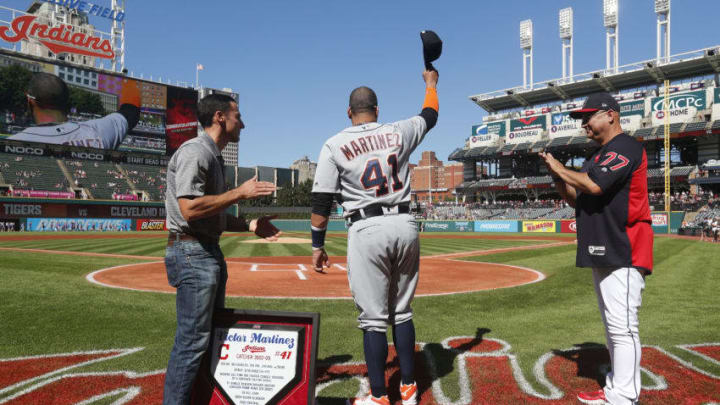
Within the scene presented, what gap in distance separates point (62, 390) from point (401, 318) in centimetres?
275

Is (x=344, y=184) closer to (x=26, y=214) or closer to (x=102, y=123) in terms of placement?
(x=26, y=214)

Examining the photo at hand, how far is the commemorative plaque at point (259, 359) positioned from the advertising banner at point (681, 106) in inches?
2309

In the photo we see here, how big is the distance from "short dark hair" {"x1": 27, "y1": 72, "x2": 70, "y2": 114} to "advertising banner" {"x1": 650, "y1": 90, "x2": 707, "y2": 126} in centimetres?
6603

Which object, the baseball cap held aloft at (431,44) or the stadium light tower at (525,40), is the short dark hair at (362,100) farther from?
the stadium light tower at (525,40)

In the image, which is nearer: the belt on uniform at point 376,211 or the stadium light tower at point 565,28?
the belt on uniform at point 376,211

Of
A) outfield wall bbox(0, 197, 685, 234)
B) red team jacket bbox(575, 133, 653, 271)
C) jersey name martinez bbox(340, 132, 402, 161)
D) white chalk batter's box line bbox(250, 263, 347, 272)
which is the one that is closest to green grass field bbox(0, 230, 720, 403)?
red team jacket bbox(575, 133, 653, 271)

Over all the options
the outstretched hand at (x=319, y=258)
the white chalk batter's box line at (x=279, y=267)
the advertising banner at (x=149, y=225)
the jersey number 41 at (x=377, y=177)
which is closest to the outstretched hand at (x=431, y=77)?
the jersey number 41 at (x=377, y=177)

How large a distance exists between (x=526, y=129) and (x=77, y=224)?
54.7 metres

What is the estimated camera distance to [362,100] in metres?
3.30

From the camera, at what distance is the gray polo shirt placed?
2625mm

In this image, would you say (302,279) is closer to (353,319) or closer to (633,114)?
(353,319)

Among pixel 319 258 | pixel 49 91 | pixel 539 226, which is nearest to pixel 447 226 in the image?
pixel 539 226

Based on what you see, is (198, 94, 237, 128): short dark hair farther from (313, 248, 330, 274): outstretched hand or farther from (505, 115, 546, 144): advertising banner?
(505, 115, 546, 144): advertising banner

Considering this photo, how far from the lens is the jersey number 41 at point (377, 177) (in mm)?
3119
